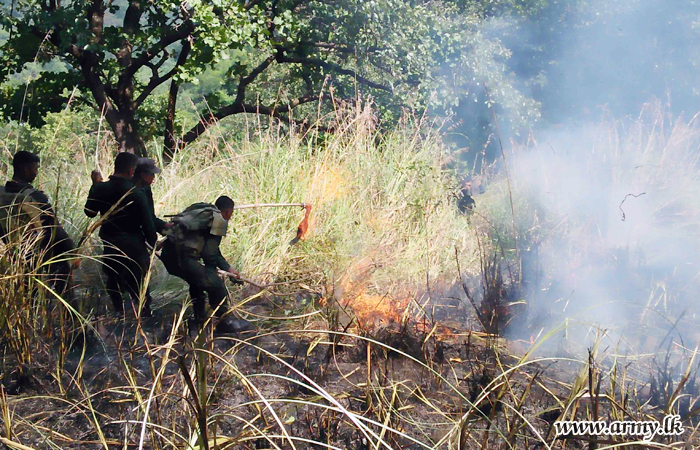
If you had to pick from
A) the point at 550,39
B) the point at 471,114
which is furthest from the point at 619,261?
the point at 550,39

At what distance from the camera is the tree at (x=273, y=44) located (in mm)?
8219

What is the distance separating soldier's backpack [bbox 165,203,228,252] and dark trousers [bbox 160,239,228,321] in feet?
0.19

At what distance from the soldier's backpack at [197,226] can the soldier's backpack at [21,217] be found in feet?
2.92

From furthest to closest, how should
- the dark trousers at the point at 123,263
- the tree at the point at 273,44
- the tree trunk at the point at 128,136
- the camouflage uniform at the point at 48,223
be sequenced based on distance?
the tree trunk at the point at 128,136 → the tree at the point at 273,44 → the dark trousers at the point at 123,263 → the camouflage uniform at the point at 48,223

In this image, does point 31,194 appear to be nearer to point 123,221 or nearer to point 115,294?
point 123,221

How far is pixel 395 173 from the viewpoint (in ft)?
23.6

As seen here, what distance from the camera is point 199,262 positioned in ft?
14.5

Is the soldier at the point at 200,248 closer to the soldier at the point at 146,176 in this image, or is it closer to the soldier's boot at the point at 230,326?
the soldier's boot at the point at 230,326

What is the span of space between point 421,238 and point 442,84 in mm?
3261

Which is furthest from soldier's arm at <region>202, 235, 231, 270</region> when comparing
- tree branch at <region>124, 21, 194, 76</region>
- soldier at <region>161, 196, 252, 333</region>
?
tree branch at <region>124, 21, 194, 76</region>

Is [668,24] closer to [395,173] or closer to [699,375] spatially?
[395,173]

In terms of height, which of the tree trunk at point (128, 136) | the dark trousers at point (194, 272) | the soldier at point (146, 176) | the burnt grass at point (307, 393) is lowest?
the burnt grass at point (307, 393)

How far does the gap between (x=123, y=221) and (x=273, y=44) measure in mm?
5446

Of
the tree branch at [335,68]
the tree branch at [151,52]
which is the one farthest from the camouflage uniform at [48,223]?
the tree branch at [151,52]
